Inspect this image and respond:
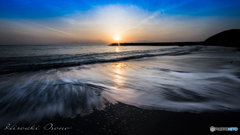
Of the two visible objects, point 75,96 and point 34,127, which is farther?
point 75,96

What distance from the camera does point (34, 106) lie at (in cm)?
291

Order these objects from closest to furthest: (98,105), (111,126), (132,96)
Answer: (111,126) → (98,105) → (132,96)

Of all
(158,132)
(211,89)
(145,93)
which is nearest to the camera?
(158,132)

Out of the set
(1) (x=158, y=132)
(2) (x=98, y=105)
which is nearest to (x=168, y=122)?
(1) (x=158, y=132)

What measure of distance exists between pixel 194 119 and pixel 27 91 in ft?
17.9

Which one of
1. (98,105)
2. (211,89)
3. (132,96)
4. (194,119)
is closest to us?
(194,119)

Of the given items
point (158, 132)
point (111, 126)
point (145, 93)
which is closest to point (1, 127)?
point (111, 126)

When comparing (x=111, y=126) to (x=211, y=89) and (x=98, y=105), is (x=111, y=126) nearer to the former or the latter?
(x=98, y=105)

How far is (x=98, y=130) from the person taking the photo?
193 cm

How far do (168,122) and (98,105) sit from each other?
1.76m

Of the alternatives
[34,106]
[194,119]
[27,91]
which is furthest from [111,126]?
[27,91]

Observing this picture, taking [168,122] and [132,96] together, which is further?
[132,96]

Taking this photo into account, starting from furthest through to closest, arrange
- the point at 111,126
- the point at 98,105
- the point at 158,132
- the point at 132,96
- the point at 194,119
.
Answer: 1. the point at 132,96
2. the point at 98,105
3. the point at 194,119
4. the point at 111,126
5. the point at 158,132

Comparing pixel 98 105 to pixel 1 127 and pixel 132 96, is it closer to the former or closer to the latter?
pixel 132 96
